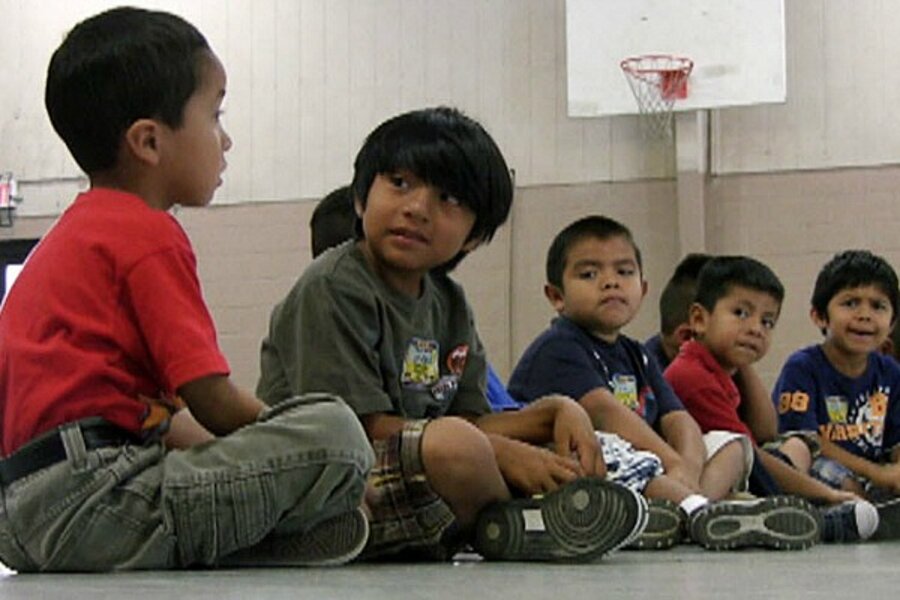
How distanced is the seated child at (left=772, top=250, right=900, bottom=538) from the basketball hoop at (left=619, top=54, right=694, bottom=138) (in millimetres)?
1778

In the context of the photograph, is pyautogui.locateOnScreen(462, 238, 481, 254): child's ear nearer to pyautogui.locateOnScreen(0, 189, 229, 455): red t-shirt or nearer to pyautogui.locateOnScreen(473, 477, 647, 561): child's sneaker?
pyautogui.locateOnScreen(473, 477, 647, 561): child's sneaker

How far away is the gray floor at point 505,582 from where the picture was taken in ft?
4.19

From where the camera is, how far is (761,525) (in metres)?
2.42

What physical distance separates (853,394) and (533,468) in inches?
86.4

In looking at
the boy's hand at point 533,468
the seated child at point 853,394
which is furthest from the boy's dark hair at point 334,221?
the seated child at point 853,394

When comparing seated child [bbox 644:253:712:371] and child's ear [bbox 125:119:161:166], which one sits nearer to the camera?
child's ear [bbox 125:119:161:166]

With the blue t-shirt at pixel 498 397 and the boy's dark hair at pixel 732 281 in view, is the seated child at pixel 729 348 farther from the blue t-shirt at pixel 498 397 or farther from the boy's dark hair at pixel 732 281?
the blue t-shirt at pixel 498 397

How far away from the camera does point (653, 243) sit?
609 centimetres

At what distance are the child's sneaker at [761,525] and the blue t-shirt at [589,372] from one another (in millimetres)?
544

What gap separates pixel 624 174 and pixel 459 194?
3988 millimetres

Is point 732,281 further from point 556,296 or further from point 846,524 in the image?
point 846,524

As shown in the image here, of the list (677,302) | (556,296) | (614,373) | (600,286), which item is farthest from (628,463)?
(677,302)

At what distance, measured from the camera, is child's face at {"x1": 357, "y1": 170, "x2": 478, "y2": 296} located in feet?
7.29

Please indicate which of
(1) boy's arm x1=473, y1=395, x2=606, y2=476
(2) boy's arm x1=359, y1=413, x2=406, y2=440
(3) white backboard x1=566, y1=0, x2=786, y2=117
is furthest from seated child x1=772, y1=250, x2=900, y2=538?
(2) boy's arm x1=359, y1=413, x2=406, y2=440
